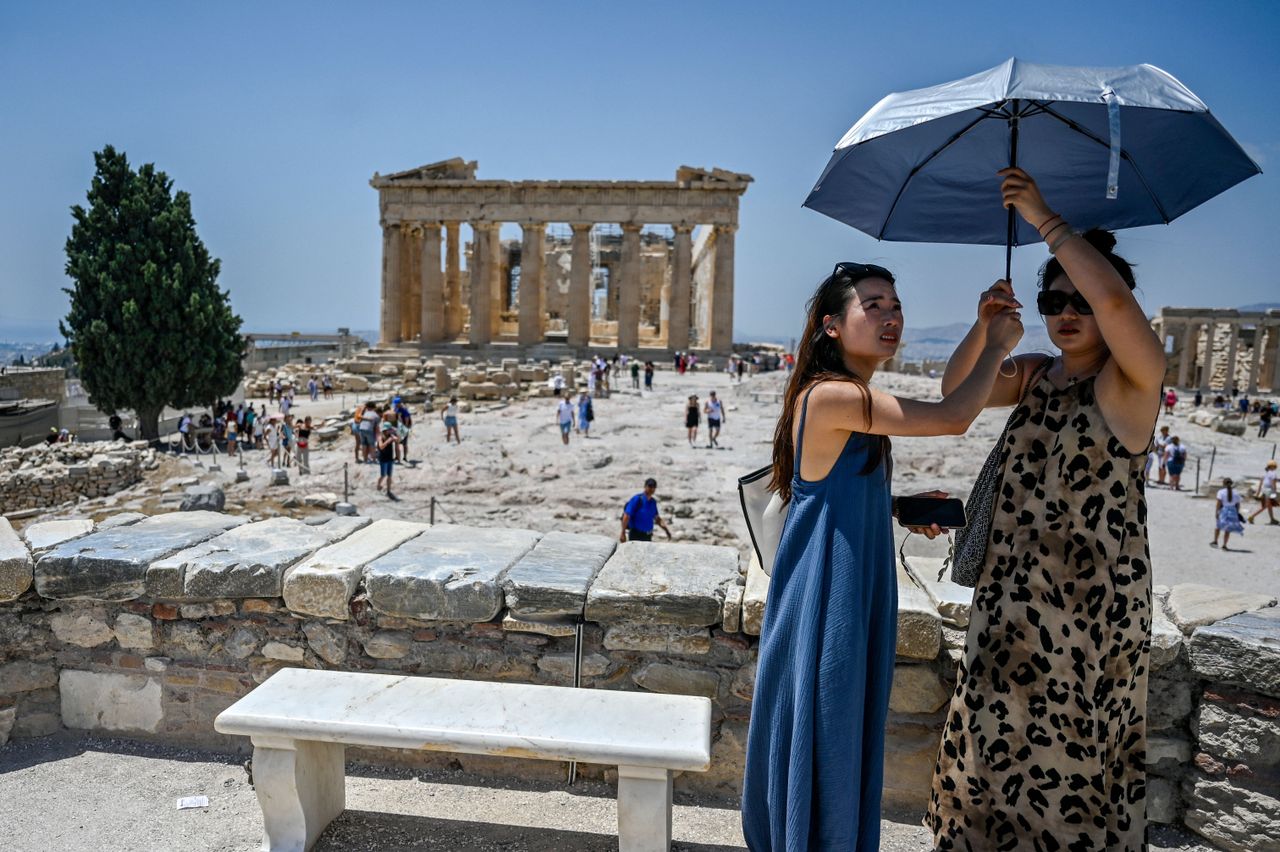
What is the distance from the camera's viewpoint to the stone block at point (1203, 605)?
3.13m

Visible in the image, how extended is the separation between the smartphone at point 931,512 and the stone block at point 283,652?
259 centimetres

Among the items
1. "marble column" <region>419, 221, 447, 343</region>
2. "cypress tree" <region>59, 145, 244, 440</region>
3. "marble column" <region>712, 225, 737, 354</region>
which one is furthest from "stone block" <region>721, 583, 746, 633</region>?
"marble column" <region>419, 221, 447, 343</region>

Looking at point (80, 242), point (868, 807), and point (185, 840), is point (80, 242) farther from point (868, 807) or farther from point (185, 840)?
point (868, 807)

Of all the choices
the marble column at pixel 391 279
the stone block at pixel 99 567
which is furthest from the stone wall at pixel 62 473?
the marble column at pixel 391 279

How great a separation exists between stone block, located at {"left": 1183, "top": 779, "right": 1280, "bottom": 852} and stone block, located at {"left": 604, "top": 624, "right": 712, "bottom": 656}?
1.78 m

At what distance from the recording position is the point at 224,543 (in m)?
3.91

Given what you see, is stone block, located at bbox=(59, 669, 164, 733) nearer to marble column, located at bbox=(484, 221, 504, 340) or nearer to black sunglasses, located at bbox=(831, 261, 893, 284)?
black sunglasses, located at bbox=(831, 261, 893, 284)

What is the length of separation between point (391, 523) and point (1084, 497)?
3.16m

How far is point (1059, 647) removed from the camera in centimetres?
232

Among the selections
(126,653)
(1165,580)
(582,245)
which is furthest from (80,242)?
(1165,580)

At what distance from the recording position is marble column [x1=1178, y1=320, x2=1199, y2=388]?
47.2 meters

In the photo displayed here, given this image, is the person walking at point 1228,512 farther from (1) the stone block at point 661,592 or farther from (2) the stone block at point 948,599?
(1) the stone block at point 661,592

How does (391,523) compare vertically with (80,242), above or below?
below

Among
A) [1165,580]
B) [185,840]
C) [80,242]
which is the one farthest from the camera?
[80,242]
